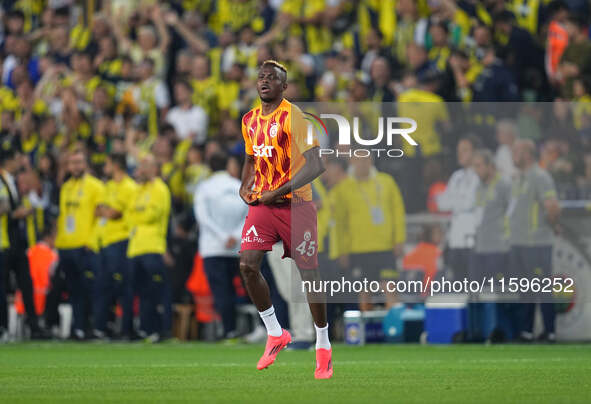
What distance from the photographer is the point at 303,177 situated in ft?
29.7

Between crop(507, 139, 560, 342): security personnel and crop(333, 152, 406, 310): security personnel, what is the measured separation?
129 cm

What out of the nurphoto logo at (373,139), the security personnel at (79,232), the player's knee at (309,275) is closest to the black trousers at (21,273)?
the security personnel at (79,232)

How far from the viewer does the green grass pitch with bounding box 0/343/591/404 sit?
24.5ft

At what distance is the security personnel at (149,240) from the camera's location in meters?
15.5

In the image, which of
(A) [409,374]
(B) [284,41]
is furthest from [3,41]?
(A) [409,374]

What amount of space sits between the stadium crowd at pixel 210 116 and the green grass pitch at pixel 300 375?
6.23ft

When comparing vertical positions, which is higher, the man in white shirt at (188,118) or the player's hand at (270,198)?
the man in white shirt at (188,118)

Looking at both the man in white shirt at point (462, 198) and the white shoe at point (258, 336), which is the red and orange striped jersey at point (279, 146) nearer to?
the man in white shirt at point (462, 198)

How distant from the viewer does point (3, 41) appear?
73.3 ft

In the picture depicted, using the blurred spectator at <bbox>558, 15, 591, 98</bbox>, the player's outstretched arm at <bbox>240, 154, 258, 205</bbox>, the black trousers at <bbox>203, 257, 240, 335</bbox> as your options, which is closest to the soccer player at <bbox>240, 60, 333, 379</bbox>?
the player's outstretched arm at <bbox>240, 154, 258, 205</bbox>

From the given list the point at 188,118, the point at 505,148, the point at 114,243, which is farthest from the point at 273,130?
the point at 188,118

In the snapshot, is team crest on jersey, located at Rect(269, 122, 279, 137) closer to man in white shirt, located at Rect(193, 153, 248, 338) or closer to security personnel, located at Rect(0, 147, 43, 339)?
man in white shirt, located at Rect(193, 153, 248, 338)

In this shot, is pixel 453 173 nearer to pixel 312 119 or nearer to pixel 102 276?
pixel 312 119

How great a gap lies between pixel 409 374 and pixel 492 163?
4.95m
